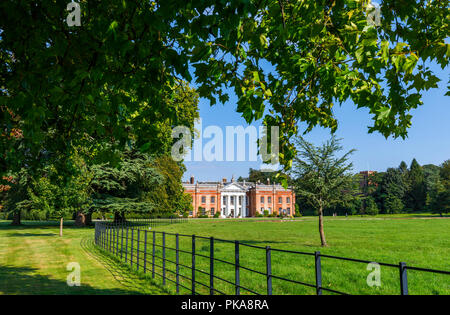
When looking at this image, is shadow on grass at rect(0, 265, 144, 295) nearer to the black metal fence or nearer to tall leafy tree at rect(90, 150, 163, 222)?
the black metal fence

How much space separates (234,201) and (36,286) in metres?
90.6

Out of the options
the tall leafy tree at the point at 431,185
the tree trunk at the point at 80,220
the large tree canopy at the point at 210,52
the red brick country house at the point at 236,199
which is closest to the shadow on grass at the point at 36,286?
the large tree canopy at the point at 210,52

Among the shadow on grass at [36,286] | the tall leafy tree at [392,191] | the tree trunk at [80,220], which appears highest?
the tall leafy tree at [392,191]

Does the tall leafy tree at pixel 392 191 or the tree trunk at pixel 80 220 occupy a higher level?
the tall leafy tree at pixel 392 191

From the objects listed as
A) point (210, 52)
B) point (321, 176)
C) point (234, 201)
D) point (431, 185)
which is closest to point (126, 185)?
point (321, 176)

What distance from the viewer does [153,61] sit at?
4.57m

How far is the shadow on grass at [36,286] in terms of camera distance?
8.74 m

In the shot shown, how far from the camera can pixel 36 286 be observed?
9609mm

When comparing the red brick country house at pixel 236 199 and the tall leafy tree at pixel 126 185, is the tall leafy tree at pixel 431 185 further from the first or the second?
the tall leafy tree at pixel 126 185

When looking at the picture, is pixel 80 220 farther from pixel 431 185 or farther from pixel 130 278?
pixel 431 185

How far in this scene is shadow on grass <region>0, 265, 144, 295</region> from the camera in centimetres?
874
